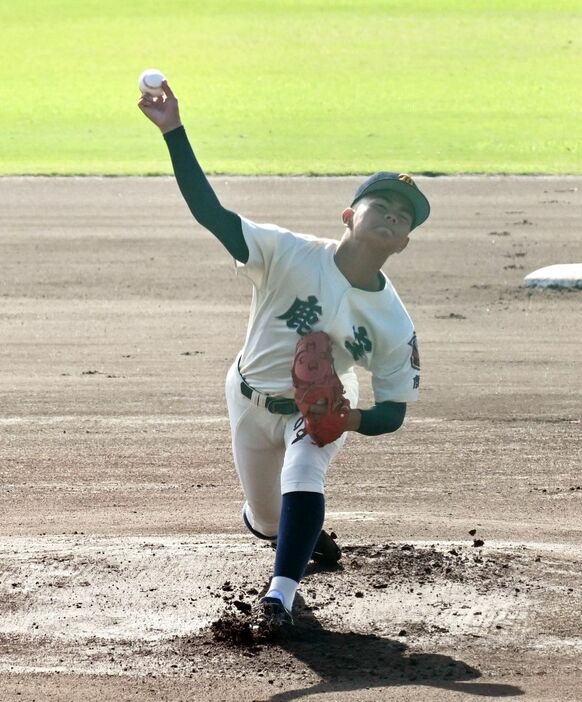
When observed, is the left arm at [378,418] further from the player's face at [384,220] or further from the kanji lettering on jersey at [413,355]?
the player's face at [384,220]

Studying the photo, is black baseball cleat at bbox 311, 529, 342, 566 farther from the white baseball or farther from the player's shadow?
the white baseball

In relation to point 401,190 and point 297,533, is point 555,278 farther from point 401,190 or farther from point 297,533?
point 297,533

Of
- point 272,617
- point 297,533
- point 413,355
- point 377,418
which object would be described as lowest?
point 272,617

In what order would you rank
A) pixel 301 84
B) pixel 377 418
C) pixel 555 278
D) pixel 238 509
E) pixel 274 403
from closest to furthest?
1. pixel 377 418
2. pixel 274 403
3. pixel 238 509
4. pixel 555 278
5. pixel 301 84

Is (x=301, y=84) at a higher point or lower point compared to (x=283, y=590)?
higher

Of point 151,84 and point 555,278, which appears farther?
point 555,278

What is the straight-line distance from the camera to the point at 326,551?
18.0ft

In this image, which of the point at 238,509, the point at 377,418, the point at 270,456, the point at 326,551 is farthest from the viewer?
the point at 238,509

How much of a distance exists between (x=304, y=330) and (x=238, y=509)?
1.86 metres

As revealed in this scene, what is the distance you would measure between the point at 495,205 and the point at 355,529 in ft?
39.8


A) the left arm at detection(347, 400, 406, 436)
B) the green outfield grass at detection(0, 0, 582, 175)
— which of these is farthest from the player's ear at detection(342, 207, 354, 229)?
the green outfield grass at detection(0, 0, 582, 175)

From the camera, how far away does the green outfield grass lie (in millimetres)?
23172

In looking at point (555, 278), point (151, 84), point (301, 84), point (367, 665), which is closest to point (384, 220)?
point (151, 84)

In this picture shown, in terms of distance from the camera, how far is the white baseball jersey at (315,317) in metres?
4.81
